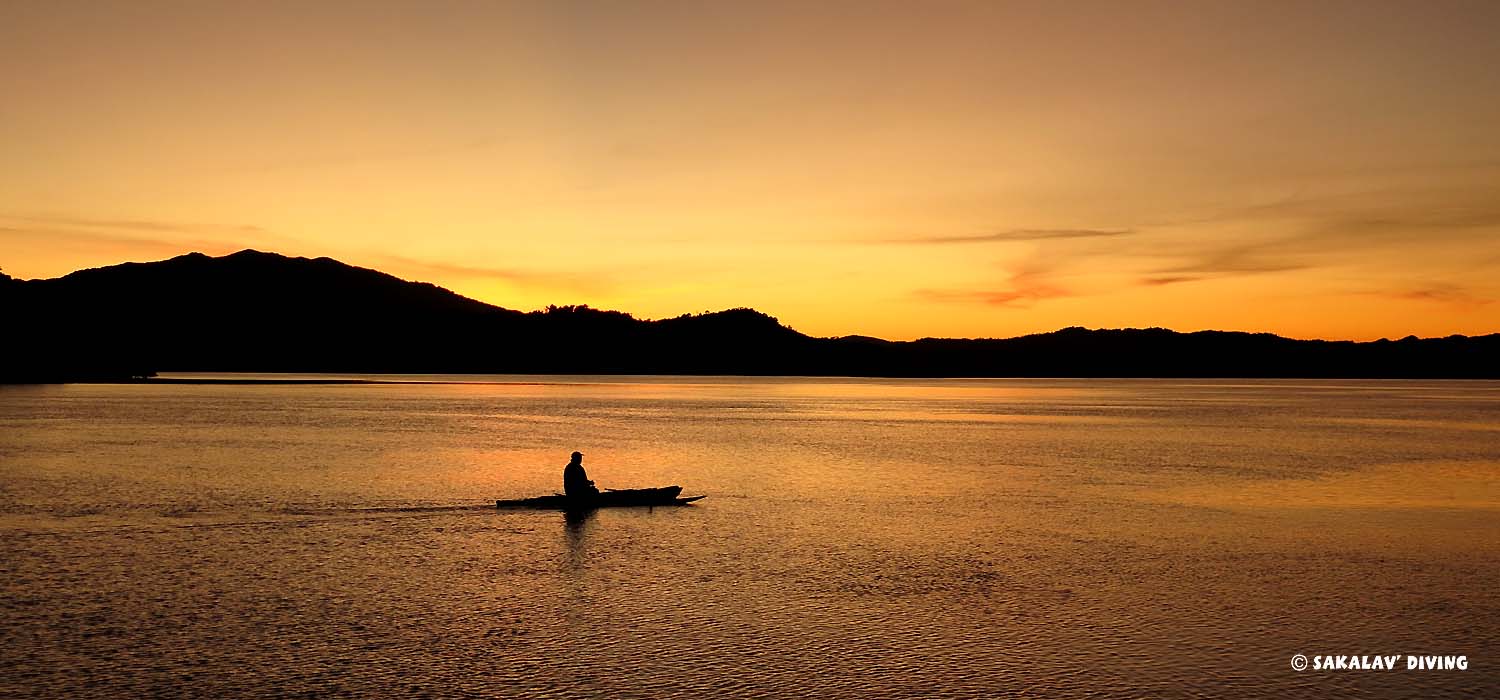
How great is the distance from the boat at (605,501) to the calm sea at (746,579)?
2.51 feet

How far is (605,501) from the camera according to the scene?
133 feet

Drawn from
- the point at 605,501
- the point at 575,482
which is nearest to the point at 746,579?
the point at 575,482


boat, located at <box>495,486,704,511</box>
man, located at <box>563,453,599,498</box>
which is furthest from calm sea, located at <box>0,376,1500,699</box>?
man, located at <box>563,453,599,498</box>

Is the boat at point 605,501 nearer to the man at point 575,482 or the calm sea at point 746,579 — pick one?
the man at point 575,482

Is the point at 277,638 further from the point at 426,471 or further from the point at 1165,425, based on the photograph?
the point at 1165,425

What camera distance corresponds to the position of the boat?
3962 cm

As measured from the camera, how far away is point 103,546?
30.6 m

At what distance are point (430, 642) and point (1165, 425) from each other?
323 ft

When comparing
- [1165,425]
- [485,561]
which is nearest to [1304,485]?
[485,561]

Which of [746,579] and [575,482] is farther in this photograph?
[575,482]

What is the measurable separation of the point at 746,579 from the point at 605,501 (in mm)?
14719

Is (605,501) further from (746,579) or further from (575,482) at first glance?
(746,579)

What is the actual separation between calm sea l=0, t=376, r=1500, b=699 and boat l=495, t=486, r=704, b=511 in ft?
2.51

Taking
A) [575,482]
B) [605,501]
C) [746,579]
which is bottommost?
[746,579]
